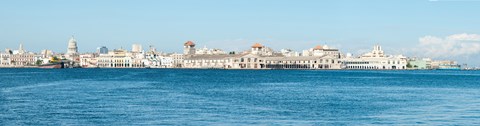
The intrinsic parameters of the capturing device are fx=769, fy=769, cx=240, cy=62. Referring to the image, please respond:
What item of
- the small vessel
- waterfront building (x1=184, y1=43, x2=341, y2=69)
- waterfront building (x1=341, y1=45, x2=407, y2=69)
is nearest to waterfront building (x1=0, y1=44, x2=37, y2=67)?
the small vessel

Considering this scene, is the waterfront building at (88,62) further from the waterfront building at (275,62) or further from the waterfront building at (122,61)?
the waterfront building at (275,62)

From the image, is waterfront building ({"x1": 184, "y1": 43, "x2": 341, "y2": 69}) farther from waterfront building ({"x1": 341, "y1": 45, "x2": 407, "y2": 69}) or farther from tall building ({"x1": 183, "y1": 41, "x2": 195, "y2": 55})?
tall building ({"x1": 183, "y1": 41, "x2": 195, "y2": 55})

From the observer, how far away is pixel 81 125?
22.9 m

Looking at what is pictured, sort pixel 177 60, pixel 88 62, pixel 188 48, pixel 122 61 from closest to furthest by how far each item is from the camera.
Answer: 1. pixel 177 60
2. pixel 122 61
3. pixel 88 62
4. pixel 188 48

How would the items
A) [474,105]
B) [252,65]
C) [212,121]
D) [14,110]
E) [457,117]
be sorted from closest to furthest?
1. [212,121]
2. [457,117]
3. [14,110]
4. [474,105]
5. [252,65]

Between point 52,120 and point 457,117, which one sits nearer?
point 52,120

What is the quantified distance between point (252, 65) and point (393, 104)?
414ft

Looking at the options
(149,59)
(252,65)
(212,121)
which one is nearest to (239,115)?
(212,121)

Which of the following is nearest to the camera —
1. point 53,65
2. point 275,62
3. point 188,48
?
point 275,62

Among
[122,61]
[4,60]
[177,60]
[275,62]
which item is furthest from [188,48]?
[4,60]

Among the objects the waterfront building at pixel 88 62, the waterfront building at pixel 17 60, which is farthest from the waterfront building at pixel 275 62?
the waterfront building at pixel 17 60

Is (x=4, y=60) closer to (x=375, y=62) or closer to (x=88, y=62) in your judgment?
(x=88, y=62)

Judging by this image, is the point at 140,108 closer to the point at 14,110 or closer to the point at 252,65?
the point at 14,110

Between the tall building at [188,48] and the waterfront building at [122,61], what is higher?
the tall building at [188,48]
